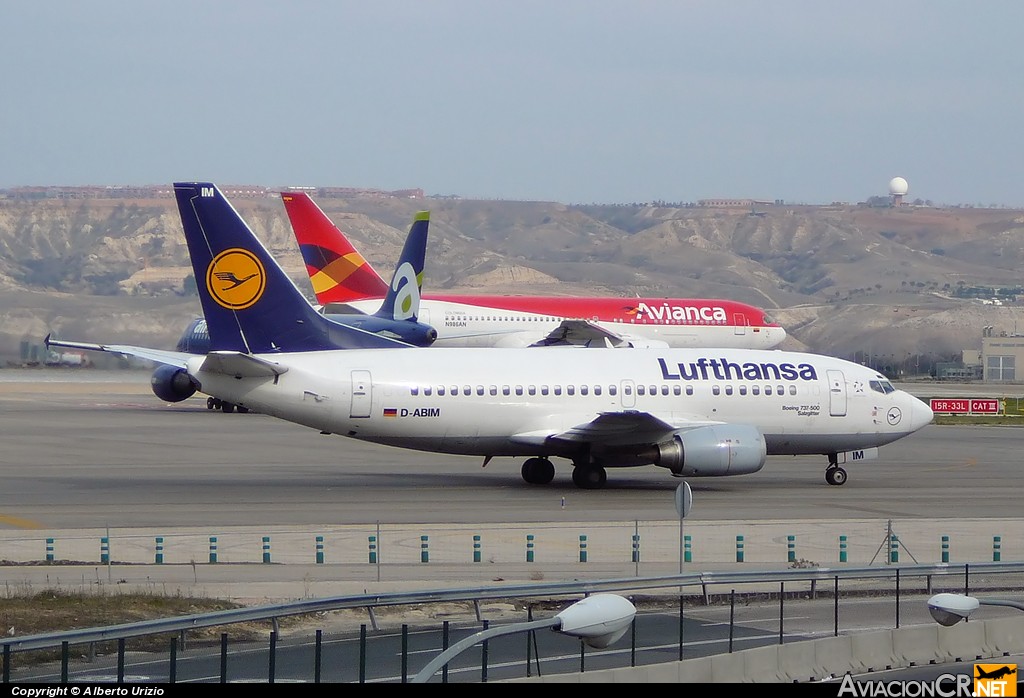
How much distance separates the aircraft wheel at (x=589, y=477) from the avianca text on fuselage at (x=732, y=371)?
3200 mm

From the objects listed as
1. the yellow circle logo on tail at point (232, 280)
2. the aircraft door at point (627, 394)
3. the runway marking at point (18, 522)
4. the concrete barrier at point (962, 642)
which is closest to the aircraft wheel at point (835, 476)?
the aircraft door at point (627, 394)

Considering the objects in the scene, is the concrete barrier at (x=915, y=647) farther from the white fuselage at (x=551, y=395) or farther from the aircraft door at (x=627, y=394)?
the aircraft door at (x=627, y=394)

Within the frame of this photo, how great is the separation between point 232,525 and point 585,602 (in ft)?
67.9

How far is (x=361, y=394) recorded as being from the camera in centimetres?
3647

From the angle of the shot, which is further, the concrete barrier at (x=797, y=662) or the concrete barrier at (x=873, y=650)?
the concrete barrier at (x=873, y=650)

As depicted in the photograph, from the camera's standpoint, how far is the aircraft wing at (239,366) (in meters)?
34.8

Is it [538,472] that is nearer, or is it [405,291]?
[538,472]

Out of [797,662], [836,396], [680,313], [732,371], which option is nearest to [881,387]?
[836,396]

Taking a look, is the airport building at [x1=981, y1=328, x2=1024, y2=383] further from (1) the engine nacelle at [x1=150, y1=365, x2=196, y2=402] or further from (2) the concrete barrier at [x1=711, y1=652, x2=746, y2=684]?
(2) the concrete barrier at [x1=711, y1=652, x2=746, y2=684]

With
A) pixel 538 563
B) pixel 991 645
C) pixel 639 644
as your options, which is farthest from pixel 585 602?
pixel 538 563

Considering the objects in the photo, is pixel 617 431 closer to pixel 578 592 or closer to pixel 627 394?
pixel 627 394

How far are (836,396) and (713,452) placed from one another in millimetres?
5541

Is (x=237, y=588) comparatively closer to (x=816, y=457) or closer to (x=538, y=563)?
(x=538, y=563)

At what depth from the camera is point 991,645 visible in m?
16.4
